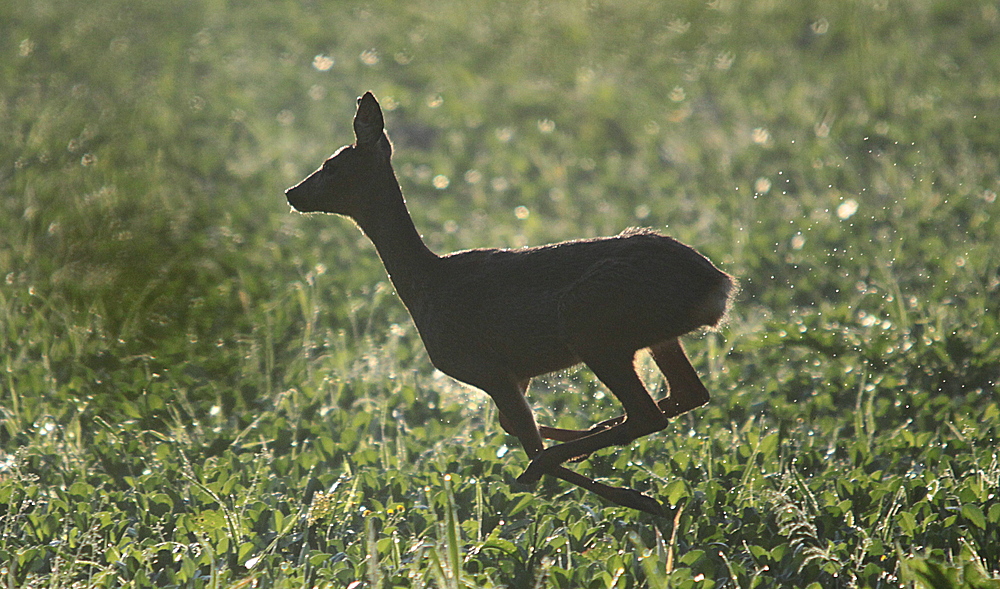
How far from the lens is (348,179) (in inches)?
153

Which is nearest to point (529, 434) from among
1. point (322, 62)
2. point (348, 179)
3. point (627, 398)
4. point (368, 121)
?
point (627, 398)

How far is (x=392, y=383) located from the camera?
224 inches

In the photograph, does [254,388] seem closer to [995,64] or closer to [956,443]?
[956,443]

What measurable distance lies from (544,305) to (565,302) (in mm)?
102

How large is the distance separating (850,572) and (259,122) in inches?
336

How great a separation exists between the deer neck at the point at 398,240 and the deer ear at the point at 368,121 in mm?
186

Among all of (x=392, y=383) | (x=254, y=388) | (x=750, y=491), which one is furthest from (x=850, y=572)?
(x=254, y=388)

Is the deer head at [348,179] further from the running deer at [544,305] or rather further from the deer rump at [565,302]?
the deer rump at [565,302]

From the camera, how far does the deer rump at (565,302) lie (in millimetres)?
3424

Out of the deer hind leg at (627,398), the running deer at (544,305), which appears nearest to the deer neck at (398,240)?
the running deer at (544,305)

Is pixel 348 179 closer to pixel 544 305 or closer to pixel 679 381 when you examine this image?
pixel 544 305

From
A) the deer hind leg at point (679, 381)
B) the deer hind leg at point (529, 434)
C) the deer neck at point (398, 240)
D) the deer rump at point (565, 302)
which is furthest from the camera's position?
the deer neck at point (398, 240)

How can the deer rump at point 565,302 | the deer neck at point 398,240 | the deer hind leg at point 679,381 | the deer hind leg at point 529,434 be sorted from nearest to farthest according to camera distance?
the deer rump at point 565,302
the deer hind leg at point 529,434
the deer hind leg at point 679,381
the deer neck at point 398,240

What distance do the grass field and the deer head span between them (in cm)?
113
